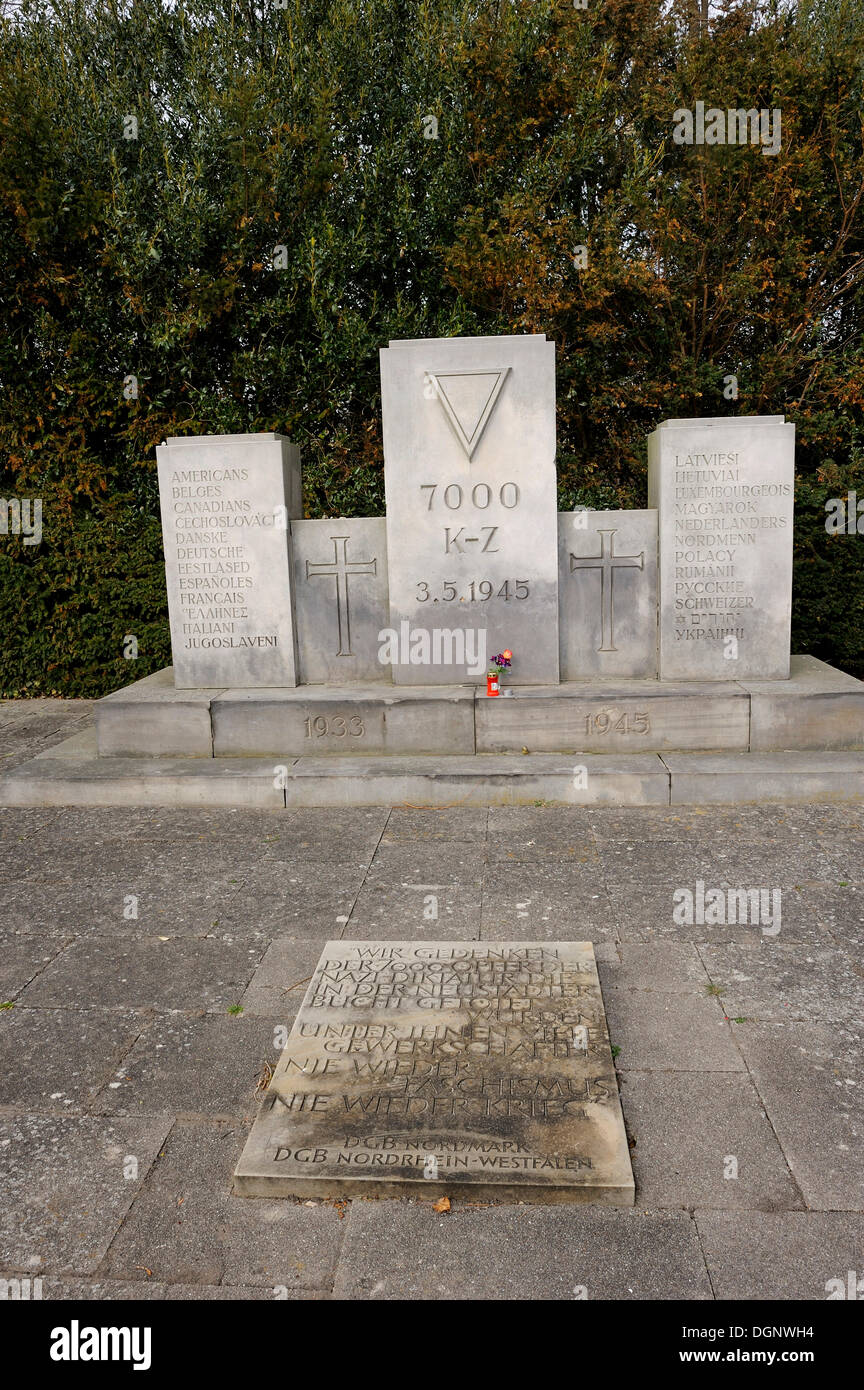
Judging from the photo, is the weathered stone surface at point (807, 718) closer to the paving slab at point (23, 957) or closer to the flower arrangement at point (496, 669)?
the flower arrangement at point (496, 669)

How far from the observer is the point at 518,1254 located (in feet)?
7.84

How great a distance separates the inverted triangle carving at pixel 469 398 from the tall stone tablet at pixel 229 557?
3.96 ft

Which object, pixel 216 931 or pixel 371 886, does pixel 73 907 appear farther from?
pixel 371 886

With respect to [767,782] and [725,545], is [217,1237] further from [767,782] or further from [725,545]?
[725,545]

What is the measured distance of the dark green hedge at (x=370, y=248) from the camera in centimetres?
925

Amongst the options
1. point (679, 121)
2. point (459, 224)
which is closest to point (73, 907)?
point (459, 224)

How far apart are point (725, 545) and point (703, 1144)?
4.70 m

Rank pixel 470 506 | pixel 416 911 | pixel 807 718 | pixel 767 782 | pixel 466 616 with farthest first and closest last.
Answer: pixel 466 616
pixel 470 506
pixel 807 718
pixel 767 782
pixel 416 911

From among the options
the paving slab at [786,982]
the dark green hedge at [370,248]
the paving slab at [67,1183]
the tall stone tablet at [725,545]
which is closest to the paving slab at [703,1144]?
the paving slab at [786,982]

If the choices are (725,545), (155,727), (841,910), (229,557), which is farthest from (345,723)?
(841,910)

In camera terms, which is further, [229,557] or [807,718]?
[229,557]

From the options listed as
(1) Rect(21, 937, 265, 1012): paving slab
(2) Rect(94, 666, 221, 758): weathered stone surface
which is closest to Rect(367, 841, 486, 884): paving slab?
(1) Rect(21, 937, 265, 1012): paving slab

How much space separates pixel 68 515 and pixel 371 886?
636cm

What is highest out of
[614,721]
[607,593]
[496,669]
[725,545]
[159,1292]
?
[725,545]
